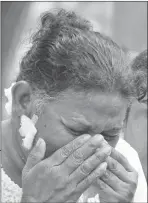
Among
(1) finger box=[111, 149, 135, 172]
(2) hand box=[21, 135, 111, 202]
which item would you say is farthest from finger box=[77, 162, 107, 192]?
(1) finger box=[111, 149, 135, 172]

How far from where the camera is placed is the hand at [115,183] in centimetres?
203

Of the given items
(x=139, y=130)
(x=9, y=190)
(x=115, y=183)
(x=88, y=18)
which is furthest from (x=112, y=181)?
(x=88, y=18)

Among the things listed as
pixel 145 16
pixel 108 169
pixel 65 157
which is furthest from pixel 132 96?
pixel 145 16

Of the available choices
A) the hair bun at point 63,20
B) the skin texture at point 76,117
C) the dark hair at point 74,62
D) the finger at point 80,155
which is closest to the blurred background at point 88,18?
the hair bun at point 63,20

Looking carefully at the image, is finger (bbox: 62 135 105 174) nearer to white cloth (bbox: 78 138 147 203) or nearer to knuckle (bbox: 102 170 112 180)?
knuckle (bbox: 102 170 112 180)

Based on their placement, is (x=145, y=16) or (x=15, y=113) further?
(x=145, y=16)

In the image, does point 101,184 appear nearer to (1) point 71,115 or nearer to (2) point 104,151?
(2) point 104,151

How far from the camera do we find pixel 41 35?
7.46 feet

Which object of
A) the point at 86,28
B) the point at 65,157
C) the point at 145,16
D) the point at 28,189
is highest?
the point at 145,16

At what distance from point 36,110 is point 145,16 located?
3875mm

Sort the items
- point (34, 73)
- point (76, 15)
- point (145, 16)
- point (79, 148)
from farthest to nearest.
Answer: point (145, 16), point (76, 15), point (34, 73), point (79, 148)

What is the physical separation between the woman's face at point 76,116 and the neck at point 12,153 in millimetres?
277

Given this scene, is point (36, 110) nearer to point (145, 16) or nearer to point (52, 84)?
point (52, 84)

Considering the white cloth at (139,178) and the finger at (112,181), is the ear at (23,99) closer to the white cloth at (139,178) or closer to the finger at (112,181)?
the finger at (112,181)
